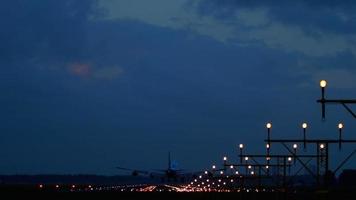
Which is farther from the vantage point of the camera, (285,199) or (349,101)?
(285,199)

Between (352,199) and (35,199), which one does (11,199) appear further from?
(352,199)

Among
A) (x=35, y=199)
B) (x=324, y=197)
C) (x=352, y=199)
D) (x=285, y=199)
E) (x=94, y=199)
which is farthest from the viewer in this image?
(x=94, y=199)

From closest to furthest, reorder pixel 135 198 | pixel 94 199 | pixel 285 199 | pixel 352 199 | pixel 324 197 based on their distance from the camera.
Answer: pixel 324 197 → pixel 285 199 → pixel 352 199 → pixel 94 199 → pixel 135 198

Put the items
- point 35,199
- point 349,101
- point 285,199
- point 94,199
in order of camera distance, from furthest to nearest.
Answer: point 94,199, point 35,199, point 285,199, point 349,101

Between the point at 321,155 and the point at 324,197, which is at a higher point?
the point at 321,155

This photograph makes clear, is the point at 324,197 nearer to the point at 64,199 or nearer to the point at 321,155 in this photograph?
the point at 321,155

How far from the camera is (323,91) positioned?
3900cm

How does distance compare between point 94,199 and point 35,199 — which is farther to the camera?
point 94,199

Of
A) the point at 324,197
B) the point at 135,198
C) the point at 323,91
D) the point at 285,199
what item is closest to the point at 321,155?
the point at 285,199

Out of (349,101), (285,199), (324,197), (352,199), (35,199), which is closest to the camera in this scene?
(349,101)

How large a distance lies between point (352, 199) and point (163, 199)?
77.8 ft

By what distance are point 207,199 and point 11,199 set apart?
2134cm

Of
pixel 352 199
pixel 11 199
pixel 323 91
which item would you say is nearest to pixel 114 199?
pixel 11 199

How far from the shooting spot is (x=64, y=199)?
301 feet
